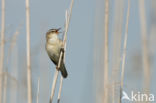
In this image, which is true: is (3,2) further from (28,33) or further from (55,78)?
(55,78)

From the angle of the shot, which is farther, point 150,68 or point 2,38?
point 2,38

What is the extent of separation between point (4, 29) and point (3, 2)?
0.23 m

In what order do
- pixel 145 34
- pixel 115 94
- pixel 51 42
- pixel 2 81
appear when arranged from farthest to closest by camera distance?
pixel 51 42 → pixel 2 81 → pixel 115 94 → pixel 145 34

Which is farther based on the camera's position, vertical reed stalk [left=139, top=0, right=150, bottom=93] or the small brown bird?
the small brown bird

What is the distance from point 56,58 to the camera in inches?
179

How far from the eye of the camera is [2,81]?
3375mm

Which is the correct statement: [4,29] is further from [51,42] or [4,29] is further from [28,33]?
[51,42]

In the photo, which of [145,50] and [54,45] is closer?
[145,50]

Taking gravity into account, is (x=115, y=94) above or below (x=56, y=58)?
below

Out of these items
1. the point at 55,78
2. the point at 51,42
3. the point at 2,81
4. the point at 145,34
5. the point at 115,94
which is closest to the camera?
the point at 145,34

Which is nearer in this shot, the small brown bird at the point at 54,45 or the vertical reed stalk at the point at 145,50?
the vertical reed stalk at the point at 145,50

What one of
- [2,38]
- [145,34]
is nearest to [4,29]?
[2,38]

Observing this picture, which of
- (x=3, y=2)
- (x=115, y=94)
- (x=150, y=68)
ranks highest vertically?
(x=3, y=2)

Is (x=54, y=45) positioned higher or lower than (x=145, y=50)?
higher
